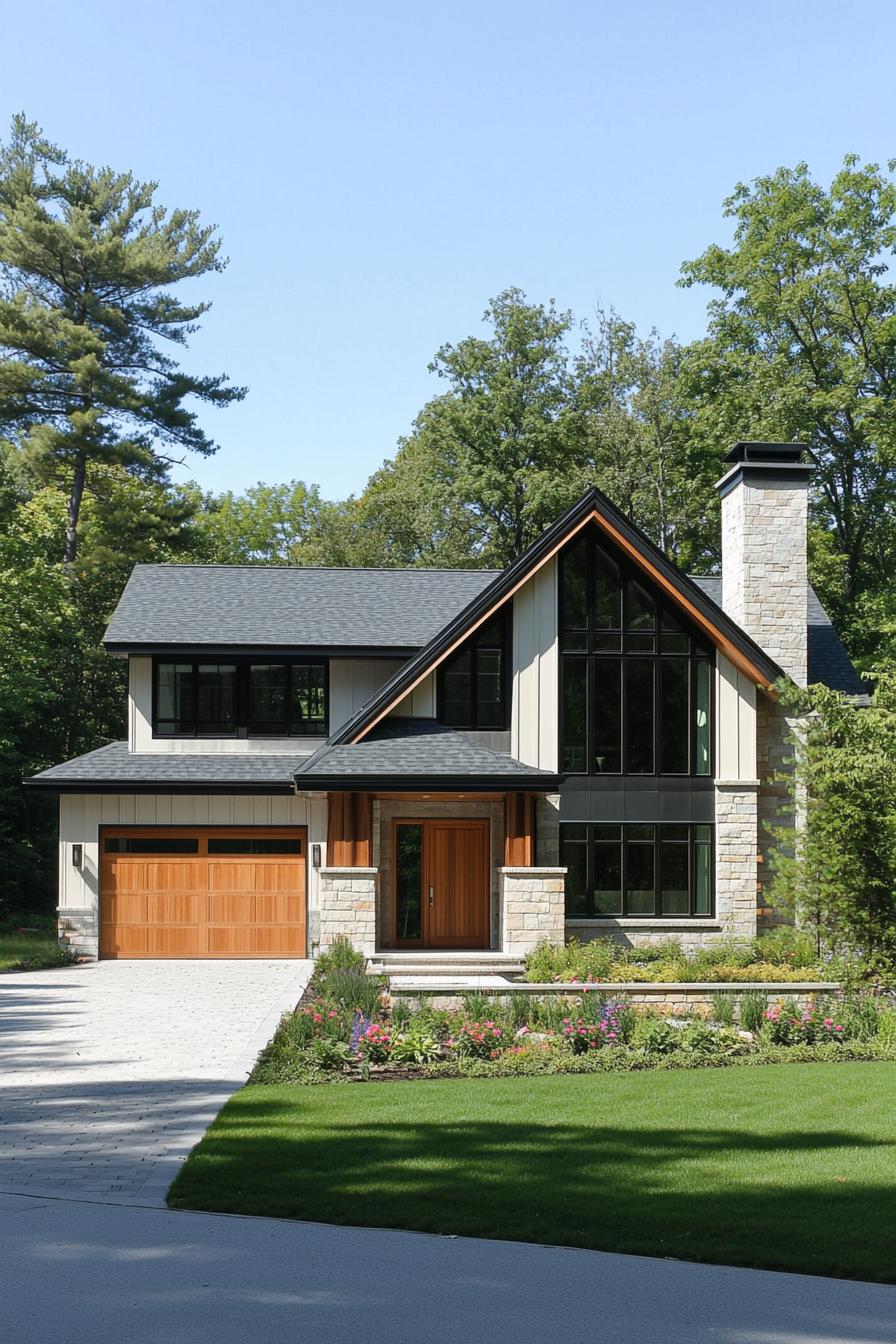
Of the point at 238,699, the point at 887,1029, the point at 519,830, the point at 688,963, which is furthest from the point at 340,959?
the point at 887,1029

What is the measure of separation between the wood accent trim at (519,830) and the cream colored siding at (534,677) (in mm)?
1015

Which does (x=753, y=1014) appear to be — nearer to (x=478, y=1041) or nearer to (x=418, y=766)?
(x=478, y=1041)

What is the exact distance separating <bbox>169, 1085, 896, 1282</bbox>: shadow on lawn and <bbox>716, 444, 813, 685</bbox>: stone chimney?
13.9m

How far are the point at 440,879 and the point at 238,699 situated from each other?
19.4 ft

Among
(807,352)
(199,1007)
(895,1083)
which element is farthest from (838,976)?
(807,352)

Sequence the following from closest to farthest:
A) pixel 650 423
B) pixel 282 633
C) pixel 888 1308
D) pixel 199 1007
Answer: pixel 888 1308
pixel 199 1007
pixel 282 633
pixel 650 423

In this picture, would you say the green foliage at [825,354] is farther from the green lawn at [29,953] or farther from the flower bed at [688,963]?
the green lawn at [29,953]

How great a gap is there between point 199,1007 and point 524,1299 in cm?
1179

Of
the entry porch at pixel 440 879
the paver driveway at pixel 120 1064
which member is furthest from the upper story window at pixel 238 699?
the paver driveway at pixel 120 1064

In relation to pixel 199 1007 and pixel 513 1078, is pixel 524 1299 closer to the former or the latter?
pixel 513 1078

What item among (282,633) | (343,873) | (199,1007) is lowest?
(199,1007)

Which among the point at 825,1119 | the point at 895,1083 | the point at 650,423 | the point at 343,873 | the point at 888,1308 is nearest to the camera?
the point at 888,1308

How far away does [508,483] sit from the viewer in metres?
43.5

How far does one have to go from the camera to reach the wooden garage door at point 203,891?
24.4 m
